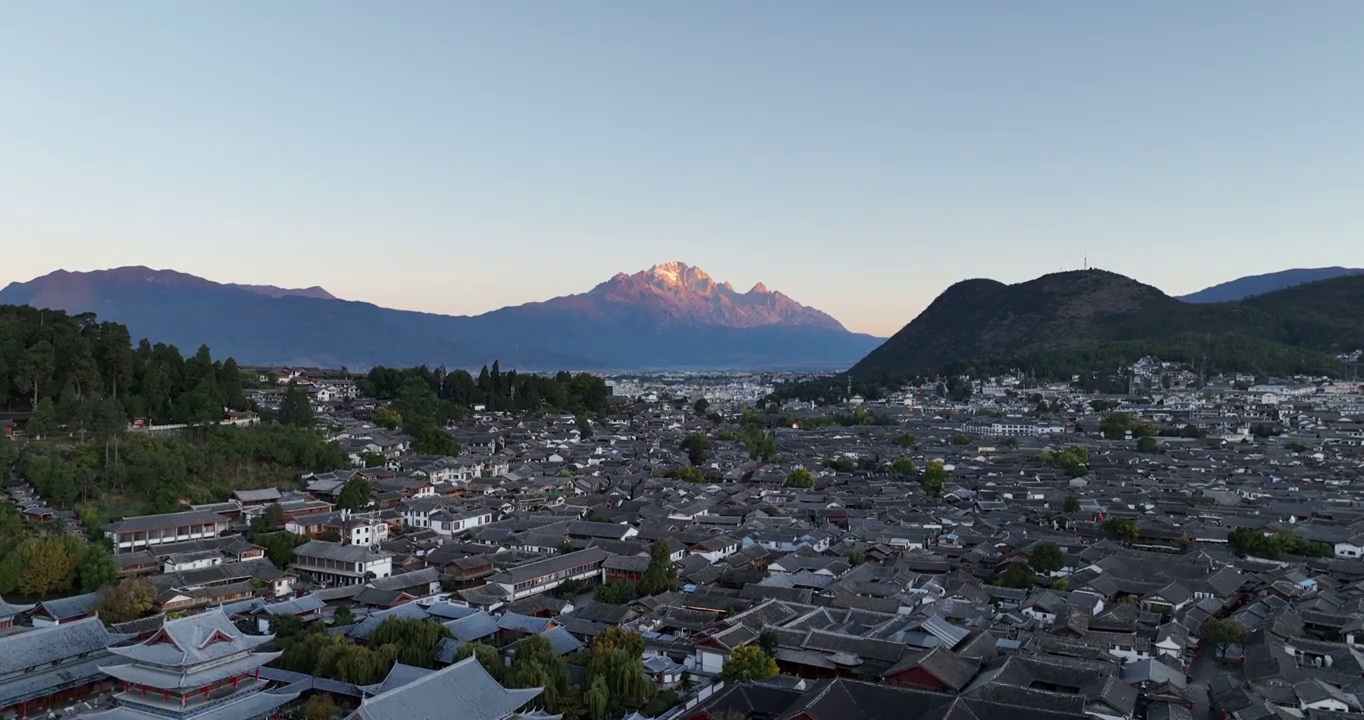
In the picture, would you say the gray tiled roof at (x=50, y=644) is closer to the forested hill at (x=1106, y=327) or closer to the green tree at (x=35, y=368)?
the green tree at (x=35, y=368)

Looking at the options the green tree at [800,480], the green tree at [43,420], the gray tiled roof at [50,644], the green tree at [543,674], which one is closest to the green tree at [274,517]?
the green tree at [43,420]

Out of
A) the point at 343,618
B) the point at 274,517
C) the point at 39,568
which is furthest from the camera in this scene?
the point at 274,517

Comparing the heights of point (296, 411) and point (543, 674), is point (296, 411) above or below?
above

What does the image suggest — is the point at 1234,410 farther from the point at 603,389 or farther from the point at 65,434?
the point at 65,434

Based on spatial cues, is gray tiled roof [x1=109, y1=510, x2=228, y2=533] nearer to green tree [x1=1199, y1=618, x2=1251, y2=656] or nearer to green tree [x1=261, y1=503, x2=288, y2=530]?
green tree [x1=261, y1=503, x2=288, y2=530]

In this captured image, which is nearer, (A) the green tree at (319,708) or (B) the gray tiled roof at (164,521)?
(A) the green tree at (319,708)

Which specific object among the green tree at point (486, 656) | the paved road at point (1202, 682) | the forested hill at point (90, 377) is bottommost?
the paved road at point (1202, 682)

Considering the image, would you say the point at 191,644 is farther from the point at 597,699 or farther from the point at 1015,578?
the point at 1015,578

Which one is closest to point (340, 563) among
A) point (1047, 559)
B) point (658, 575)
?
point (658, 575)
